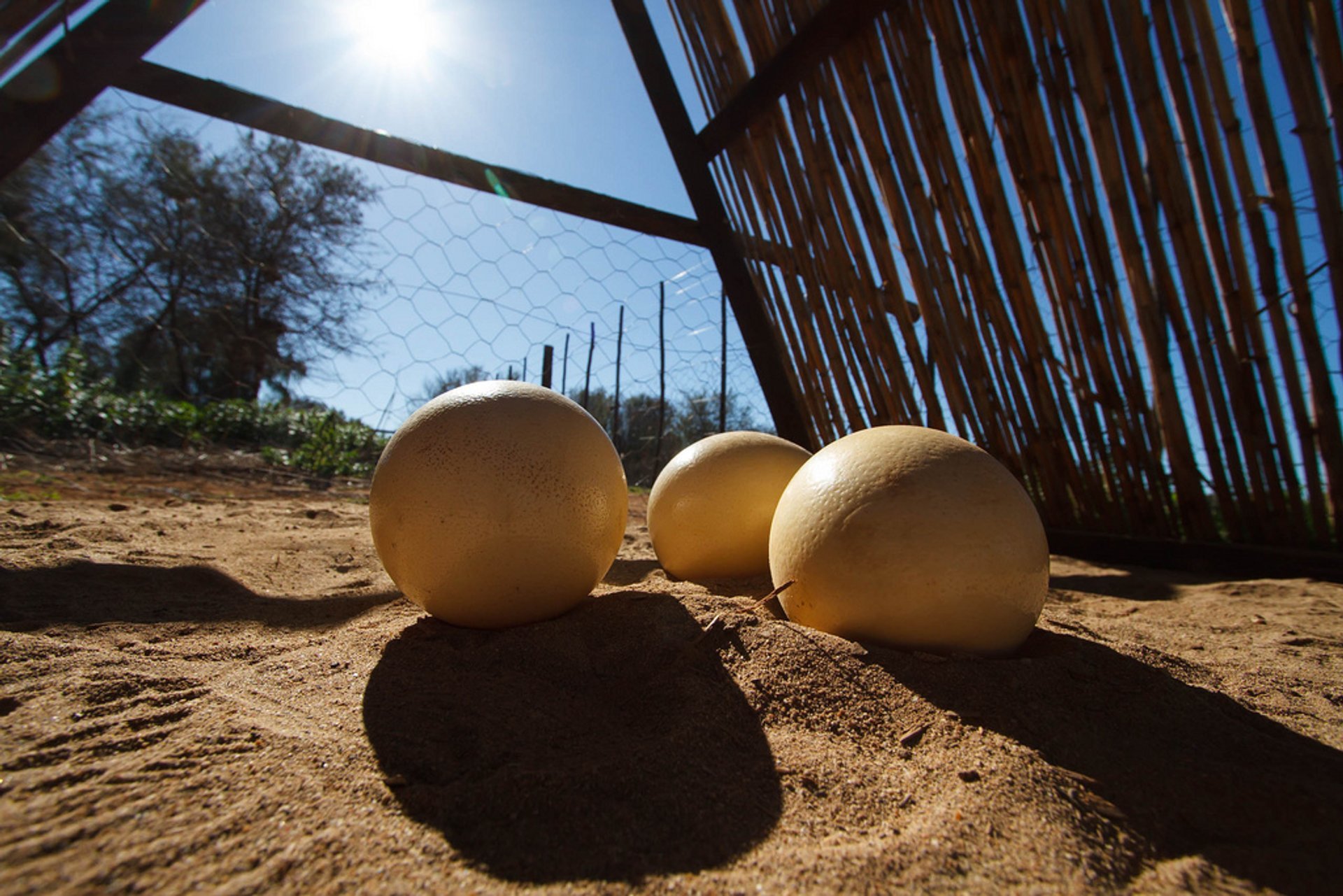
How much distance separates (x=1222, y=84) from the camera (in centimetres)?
215

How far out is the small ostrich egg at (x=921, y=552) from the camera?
143 cm

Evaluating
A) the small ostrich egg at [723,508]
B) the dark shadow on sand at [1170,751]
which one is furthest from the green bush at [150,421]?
the dark shadow on sand at [1170,751]

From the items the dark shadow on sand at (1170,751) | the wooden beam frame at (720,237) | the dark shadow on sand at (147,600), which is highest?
the wooden beam frame at (720,237)

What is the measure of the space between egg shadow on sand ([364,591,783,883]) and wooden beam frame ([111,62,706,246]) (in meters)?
2.79

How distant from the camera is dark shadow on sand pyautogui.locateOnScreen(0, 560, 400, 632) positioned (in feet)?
5.74

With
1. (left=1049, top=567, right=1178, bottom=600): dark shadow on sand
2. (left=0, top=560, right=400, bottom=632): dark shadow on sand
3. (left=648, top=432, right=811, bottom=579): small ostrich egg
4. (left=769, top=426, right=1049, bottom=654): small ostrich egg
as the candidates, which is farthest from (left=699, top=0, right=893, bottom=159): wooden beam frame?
(left=0, top=560, right=400, bottom=632): dark shadow on sand

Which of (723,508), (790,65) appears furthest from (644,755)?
(790,65)

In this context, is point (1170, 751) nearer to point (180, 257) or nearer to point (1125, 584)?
point (1125, 584)

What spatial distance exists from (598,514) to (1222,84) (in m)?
2.57

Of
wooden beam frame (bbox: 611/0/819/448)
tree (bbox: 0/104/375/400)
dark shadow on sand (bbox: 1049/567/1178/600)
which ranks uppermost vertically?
tree (bbox: 0/104/375/400)

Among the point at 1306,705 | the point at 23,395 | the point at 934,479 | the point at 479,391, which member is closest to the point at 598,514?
the point at 479,391

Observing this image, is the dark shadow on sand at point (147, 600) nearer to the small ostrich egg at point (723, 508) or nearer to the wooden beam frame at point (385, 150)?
the small ostrich egg at point (723, 508)

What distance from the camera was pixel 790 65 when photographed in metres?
3.21

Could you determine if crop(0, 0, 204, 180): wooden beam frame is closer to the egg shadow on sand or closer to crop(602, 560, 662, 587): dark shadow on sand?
the egg shadow on sand
